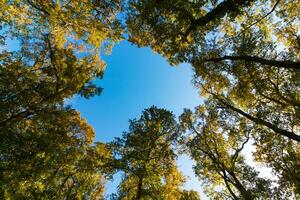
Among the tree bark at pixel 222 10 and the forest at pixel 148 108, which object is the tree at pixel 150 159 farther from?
the tree bark at pixel 222 10

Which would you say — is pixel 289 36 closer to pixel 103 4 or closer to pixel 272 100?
pixel 272 100

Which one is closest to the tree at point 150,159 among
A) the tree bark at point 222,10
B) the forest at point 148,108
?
the forest at point 148,108

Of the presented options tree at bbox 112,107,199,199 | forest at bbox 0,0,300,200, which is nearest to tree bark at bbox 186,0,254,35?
forest at bbox 0,0,300,200

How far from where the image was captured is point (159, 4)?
13883mm

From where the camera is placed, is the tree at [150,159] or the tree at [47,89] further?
the tree at [150,159]

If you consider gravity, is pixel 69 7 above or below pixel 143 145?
above

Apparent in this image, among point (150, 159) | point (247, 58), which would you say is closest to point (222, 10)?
point (247, 58)

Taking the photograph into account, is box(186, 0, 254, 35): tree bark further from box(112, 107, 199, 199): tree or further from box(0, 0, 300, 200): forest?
box(112, 107, 199, 199): tree

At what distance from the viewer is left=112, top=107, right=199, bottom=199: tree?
19625 mm

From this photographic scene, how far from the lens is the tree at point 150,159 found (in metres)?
19.6

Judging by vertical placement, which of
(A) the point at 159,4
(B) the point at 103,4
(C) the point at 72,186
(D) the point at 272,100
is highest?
(B) the point at 103,4

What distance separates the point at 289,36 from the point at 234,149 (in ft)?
38.1

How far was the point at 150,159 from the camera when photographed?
2144 centimetres

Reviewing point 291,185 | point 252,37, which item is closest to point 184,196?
point 291,185
